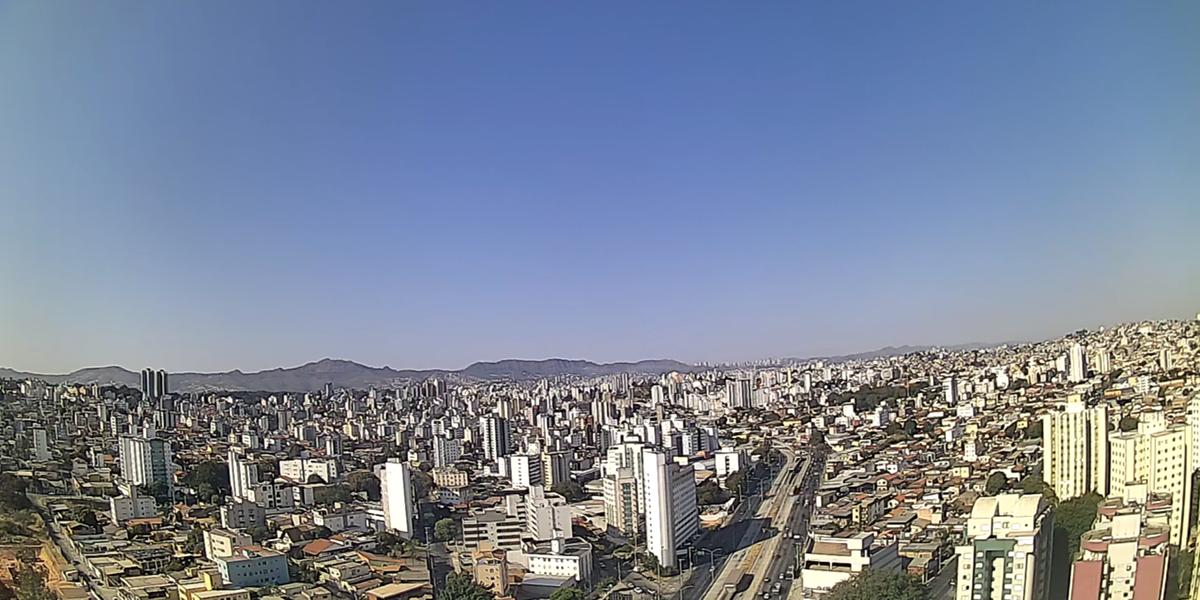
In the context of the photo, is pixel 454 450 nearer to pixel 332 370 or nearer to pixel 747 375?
pixel 332 370

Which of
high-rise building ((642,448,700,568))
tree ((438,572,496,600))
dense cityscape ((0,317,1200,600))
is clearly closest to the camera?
dense cityscape ((0,317,1200,600))

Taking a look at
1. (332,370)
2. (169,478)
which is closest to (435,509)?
(332,370)

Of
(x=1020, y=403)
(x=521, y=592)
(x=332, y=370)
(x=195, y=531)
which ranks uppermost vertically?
(x=332, y=370)

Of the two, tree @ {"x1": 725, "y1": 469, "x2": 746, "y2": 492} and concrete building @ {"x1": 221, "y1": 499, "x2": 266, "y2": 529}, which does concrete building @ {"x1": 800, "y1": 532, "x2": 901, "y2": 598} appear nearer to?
tree @ {"x1": 725, "y1": 469, "x2": 746, "y2": 492}

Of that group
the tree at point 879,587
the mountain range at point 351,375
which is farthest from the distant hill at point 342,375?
the tree at point 879,587

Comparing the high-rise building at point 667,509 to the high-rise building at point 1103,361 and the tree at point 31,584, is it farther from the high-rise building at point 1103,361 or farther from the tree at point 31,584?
the tree at point 31,584

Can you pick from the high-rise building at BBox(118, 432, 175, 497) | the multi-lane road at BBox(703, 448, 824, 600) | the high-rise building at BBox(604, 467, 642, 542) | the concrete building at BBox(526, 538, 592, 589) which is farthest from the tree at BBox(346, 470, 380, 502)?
the multi-lane road at BBox(703, 448, 824, 600)

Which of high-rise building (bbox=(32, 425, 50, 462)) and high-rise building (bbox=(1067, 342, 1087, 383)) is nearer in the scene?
high-rise building (bbox=(1067, 342, 1087, 383))
